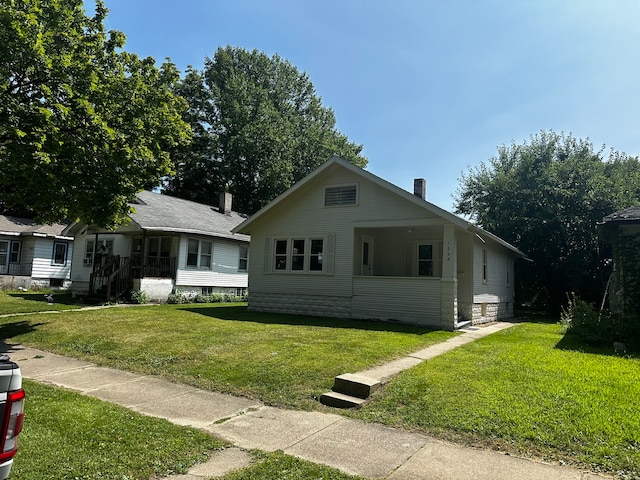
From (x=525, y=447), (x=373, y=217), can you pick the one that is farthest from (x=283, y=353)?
(x=373, y=217)

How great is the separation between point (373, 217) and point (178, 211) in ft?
41.5

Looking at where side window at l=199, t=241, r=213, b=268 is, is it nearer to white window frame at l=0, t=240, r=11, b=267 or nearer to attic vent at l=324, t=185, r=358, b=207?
attic vent at l=324, t=185, r=358, b=207

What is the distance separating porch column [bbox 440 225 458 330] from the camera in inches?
549

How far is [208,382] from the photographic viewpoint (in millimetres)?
7367

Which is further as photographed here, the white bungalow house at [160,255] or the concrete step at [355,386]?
the white bungalow house at [160,255]

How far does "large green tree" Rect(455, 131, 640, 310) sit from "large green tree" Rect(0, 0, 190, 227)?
20.6m

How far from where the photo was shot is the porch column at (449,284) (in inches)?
549

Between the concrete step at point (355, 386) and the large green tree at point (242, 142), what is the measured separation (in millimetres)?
32696

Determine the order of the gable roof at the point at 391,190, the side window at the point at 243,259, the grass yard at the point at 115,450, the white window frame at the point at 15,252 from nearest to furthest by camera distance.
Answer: the grass yard at the point at 115,450
the gable roof at the point at 391,190
the side window at the point at 243,259
the white window frame at the point at 15,252

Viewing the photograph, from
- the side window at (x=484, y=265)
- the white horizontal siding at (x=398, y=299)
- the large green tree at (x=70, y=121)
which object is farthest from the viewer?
the side window at (x=484, y=265)

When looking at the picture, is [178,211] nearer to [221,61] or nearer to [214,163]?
[214,163]

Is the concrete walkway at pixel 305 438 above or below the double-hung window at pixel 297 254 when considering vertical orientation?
below

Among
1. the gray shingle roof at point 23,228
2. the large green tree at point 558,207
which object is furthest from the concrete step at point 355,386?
the gray shingle roof at point 23,228

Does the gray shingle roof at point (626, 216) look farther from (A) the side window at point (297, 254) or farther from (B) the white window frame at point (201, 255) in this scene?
(B) the white window frame at point (201, 255)
